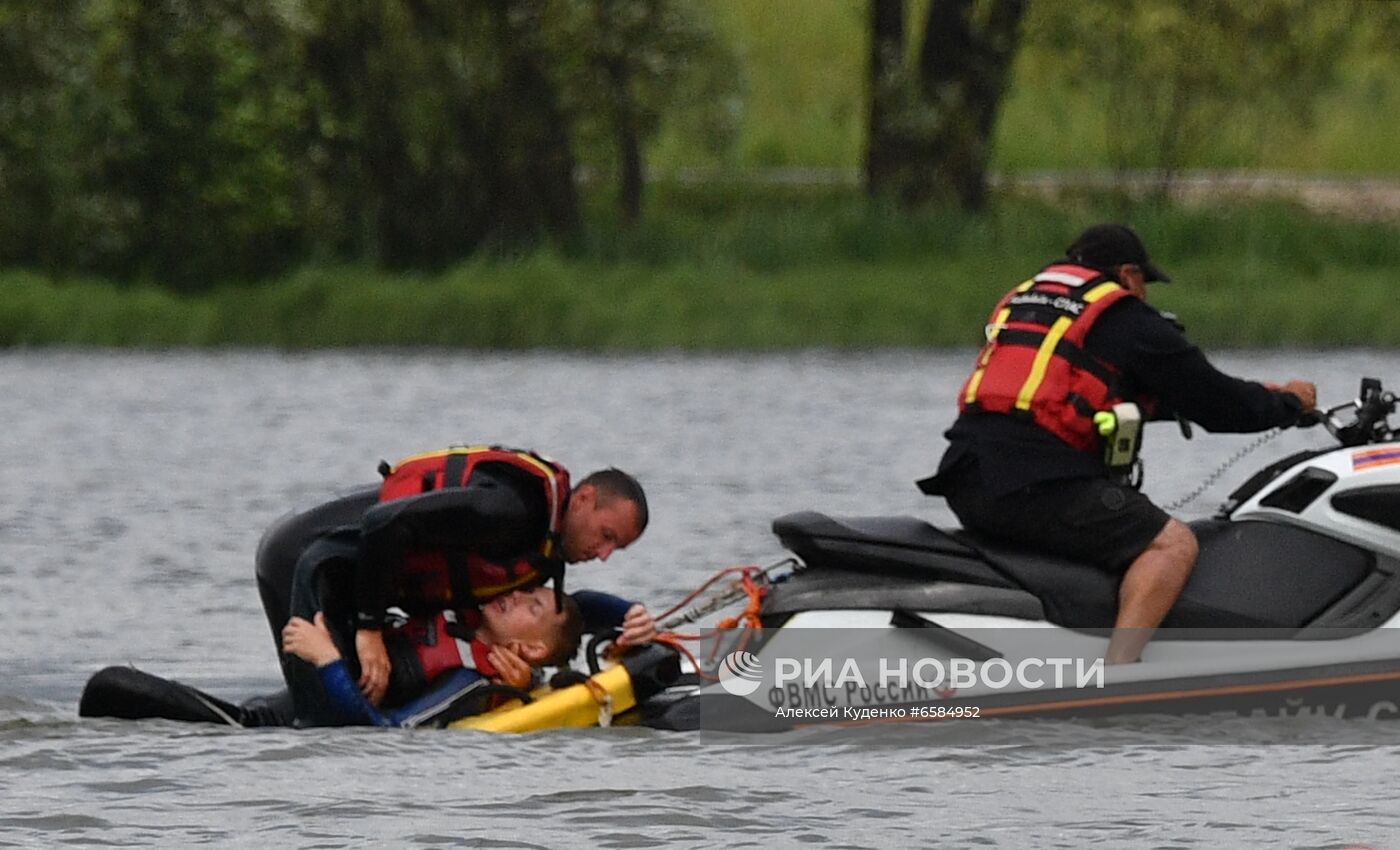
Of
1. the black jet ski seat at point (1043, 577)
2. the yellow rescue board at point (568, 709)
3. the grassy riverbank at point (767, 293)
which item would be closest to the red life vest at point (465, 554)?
Answer: the yellow rescue board at point (568, 709)

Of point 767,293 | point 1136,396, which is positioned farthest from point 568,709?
point 767,293

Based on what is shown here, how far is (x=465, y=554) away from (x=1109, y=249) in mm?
1961

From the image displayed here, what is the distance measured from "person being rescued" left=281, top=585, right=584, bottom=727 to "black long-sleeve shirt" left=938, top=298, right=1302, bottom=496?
1261 mm

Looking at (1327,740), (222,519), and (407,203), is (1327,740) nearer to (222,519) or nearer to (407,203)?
(222,519)

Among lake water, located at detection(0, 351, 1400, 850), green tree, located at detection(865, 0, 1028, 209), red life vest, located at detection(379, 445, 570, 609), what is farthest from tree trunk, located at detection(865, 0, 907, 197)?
red life vest, located at detection(379, 445, 570, 609)

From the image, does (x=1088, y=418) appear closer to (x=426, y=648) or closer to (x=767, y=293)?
(x=426, y=648)

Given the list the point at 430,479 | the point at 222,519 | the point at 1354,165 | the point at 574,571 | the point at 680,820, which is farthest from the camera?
the point at 1354,165

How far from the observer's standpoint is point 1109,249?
8.74 m

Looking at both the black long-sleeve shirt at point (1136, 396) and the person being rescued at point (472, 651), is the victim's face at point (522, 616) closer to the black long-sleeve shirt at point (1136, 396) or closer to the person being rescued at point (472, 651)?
the person being rescued at point (472, 651)

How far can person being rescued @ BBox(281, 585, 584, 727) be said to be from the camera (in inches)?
341

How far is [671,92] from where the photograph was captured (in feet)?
94.5

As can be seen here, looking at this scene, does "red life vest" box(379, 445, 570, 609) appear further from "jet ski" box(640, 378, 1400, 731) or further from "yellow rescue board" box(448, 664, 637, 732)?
"jet ski" box(640, 378, 1400, 731)

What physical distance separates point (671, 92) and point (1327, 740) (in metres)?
20.7

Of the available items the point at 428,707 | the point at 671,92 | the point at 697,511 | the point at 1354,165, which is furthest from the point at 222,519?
the point at 1354,165
